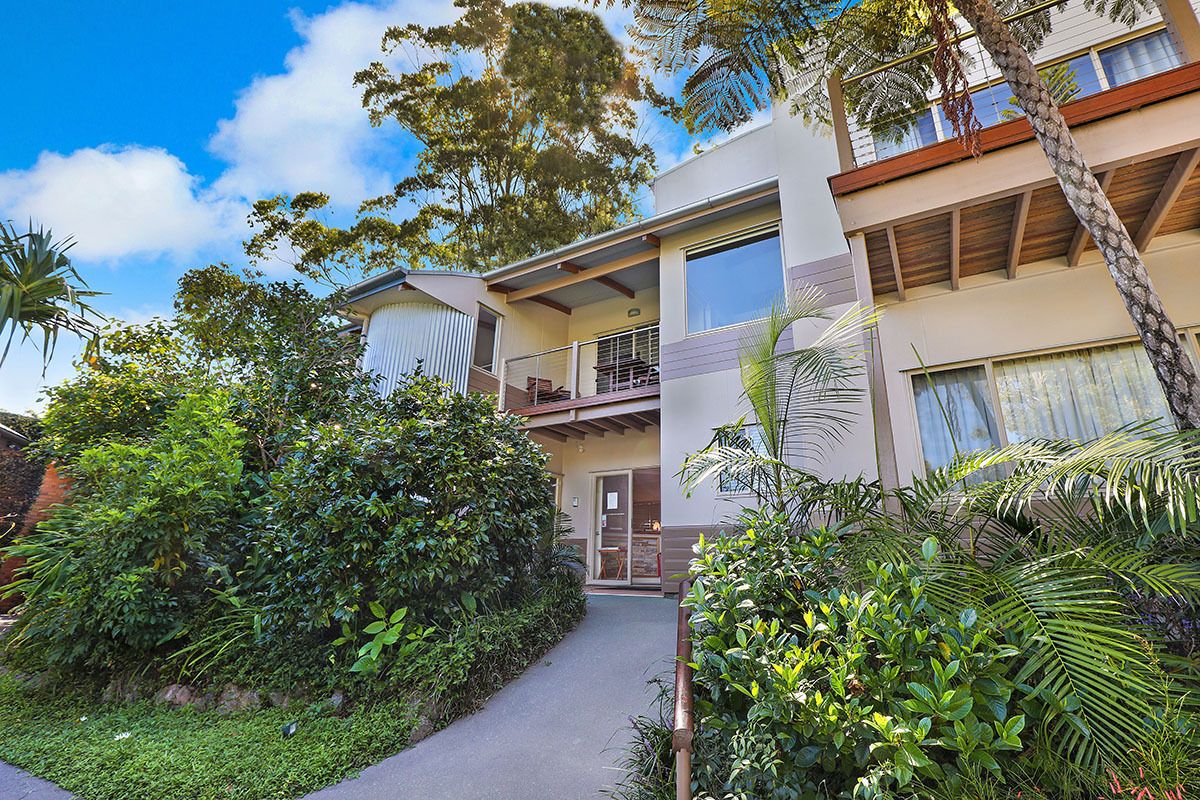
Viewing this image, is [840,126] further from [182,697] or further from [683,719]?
[182,697]

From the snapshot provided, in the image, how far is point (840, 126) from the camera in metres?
5.16

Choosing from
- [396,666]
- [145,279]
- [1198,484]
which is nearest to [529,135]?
[145,279]

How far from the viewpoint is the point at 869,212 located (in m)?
4.75

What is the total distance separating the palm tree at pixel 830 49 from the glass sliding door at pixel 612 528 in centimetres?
604

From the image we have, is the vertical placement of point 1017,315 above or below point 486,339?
below

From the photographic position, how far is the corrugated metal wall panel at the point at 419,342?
1013 centimetres

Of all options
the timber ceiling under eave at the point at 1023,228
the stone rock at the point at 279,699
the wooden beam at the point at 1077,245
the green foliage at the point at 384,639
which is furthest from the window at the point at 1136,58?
the stone rock at the point at 279,699

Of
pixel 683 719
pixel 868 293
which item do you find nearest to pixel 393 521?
pixel 683 719

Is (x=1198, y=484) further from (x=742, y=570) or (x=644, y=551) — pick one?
(x=644, y=551)

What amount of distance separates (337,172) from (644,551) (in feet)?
55.9

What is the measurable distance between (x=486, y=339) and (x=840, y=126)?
8.03 metres

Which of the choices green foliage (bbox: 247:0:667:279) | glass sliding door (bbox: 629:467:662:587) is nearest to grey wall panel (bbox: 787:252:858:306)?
glass sliding door (bbox: 629:467:662:587)

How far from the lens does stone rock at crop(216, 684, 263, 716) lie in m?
4.24

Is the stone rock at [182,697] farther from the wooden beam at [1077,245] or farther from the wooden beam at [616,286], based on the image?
the wooden beam at [1077,245]
